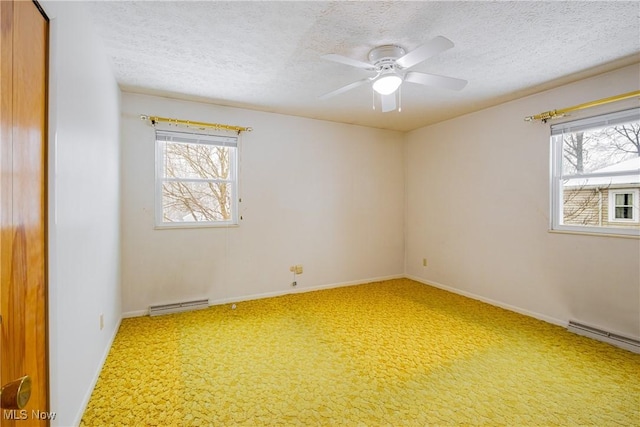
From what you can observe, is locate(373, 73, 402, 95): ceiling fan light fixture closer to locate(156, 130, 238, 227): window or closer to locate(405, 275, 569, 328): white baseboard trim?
locate(156, 130, 238, 227): window

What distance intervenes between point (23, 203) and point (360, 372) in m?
2.17

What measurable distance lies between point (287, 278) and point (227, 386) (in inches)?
82.4

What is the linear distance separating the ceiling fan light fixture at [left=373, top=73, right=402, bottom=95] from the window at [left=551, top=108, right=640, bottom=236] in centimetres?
209

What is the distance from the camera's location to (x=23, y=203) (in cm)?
101

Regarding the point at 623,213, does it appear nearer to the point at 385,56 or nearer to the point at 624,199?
the point at 624,199

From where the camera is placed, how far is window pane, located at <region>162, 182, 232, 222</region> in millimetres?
3525

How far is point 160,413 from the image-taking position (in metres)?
1.77

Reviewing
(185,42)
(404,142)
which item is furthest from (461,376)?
(404,142)

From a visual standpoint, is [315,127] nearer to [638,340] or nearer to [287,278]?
[287,278]

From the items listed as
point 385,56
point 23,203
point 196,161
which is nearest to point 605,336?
point 385,56

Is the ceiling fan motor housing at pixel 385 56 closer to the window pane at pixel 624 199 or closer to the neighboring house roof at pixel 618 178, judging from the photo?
the neighboring house roof at pixel 618 178

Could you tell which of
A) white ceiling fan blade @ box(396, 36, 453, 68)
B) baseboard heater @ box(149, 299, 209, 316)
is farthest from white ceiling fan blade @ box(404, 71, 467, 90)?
baseboard heater @ box(149, 299, 209, 316)

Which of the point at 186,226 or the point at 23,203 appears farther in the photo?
the point at 186,226

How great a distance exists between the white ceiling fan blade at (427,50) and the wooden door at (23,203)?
6.10 feet
